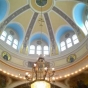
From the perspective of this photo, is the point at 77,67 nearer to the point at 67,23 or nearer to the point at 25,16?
the point at 67,23

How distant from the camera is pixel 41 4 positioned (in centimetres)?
1831

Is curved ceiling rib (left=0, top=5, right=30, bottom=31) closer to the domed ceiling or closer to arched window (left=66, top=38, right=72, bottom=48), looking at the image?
the domed ceiling

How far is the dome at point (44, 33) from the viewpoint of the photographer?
16.2m

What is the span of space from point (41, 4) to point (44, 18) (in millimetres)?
1462

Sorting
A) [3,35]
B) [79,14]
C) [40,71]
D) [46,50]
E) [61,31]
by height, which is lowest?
[40,71]

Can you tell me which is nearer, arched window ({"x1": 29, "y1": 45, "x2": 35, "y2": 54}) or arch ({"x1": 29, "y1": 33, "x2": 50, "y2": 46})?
arched window ({"x1": 29, "y1": 45, "x2": 35, "y2": 54})

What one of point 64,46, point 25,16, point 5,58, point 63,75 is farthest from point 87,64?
point 25,16

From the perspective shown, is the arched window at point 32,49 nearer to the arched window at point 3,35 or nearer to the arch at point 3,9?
the arched window at point 3,35

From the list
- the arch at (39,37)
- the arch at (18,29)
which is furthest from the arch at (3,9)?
the arch at (39,37)

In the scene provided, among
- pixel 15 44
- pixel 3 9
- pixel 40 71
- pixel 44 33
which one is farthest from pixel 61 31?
pixel 40 71

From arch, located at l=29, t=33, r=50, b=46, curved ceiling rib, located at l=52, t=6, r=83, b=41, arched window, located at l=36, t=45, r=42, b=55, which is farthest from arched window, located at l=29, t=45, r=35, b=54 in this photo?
curved ceiling rib, located at l=52, t=6, r=83, b=41

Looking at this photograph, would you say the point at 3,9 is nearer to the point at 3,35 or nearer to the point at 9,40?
the point at 3,35

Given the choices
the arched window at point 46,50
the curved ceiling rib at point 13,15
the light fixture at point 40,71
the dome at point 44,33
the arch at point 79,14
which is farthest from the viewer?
the arched window at point 46,50

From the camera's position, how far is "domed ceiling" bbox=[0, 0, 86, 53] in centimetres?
1748
